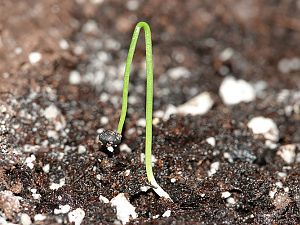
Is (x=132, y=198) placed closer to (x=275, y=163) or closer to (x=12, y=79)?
(x=275, y=163)

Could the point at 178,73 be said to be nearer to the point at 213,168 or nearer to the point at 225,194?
the point at 213,168

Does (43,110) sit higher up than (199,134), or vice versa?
(43,110)

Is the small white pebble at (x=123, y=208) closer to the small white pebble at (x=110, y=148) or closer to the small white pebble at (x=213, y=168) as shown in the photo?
the small white pebble at (x=110, y=148)

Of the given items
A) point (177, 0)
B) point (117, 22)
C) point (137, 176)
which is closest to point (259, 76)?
point (177, 0)

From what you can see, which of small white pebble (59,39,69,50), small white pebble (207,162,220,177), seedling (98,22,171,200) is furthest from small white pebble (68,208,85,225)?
small white pebble (59,39,69,50)

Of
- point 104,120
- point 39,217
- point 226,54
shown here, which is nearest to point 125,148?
point 104,120

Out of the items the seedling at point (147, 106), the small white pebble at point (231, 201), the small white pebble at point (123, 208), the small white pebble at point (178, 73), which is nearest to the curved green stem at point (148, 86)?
the seedling at point (147, 106)

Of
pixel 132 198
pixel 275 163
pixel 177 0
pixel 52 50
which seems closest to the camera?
pixel 132 198

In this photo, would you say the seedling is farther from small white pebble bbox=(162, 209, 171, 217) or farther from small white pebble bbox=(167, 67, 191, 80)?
small white pebble bbox=(167, 67, 191, 80)
